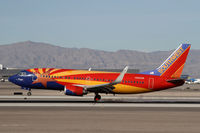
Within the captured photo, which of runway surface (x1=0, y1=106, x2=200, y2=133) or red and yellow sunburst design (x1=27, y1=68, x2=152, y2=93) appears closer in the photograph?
runway surface (x1=0, y1=106, x2=200, y2=133)

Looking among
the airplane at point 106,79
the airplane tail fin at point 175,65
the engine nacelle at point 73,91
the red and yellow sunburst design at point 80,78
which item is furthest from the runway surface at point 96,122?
the airplane tail fin at point 175,65

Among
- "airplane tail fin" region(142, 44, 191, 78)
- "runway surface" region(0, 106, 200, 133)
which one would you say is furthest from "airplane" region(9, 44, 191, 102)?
"runway surface" region(0, 106, 200, 133)

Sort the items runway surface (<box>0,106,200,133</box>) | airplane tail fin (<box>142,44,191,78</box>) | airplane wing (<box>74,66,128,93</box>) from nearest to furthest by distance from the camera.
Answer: runway surface (<box>0,106,200,133</box>) → airplane wing (<box>74,66,128,93</box>) → airplane tail fin (<box>142,44,191,78</box>)

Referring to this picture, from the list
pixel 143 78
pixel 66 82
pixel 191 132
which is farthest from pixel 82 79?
pixel 191 132

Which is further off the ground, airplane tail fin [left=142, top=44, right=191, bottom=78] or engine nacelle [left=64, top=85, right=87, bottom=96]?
airplane tail fin [left=142, top=44, right=191, bottom=78]

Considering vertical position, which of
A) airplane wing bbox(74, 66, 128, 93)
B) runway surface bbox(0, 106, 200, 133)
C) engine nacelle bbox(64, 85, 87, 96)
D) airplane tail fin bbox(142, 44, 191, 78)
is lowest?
runway surface bbox(0, 106, 200, 133)

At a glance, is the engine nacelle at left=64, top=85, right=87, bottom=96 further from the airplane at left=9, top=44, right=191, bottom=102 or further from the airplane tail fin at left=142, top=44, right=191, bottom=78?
the airplane tail fin at left=142, top=44, right=191, bottom=78

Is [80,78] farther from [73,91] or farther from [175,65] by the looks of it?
[175,65]

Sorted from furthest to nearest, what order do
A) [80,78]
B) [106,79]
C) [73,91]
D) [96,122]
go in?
[106,79], [80,78], [73,91], [96,122]

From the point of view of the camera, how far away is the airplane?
1898 inches

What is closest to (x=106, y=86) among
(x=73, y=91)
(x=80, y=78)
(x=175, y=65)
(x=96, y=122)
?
(x=80, y=78)

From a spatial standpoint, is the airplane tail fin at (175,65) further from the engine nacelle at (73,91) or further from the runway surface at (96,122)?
the runway surface at (96,122)

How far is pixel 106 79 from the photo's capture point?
4903 cm

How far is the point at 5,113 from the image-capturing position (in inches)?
1267
